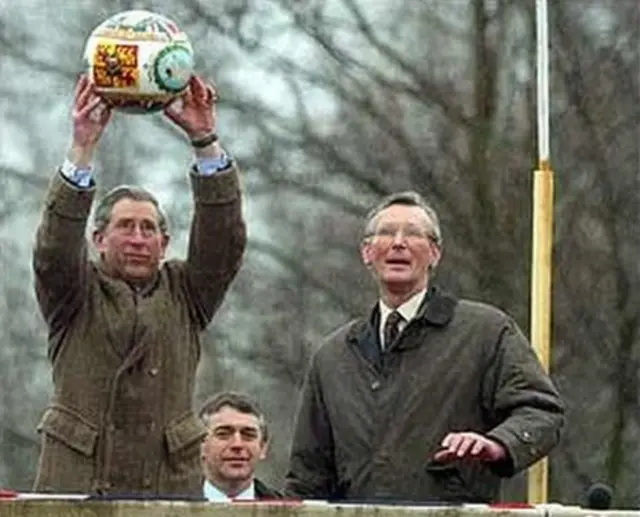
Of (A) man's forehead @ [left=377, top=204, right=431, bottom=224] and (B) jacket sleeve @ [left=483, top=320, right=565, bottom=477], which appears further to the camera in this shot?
(A) man's forehead @ [left=377, top=204, right=431, bottom=224]

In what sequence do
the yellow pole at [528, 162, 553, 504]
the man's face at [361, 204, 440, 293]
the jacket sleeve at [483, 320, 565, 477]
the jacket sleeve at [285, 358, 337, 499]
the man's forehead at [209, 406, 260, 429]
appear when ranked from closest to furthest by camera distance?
the jacket sleeve at [483, 320, 565, 477] < the man's face at [361, 204, 440, 293] < the jacket sleeve at [285, 358, 337, 499] < the man's forehead at [209, 406, 260, 429] < the yellow pole at [528, 162, 553, 504]

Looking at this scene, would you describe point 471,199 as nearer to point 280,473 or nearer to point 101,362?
point 280,473

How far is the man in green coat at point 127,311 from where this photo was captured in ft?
32.8

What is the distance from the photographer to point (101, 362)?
10070 millimetres

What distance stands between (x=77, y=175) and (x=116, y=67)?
41 centimetres

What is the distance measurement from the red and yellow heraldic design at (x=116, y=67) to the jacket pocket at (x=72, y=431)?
1.10 metres

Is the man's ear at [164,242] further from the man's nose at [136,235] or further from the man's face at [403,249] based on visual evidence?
the man's face at [403,249]

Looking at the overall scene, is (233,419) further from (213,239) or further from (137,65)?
(137,65)

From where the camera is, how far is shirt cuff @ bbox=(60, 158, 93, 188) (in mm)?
9984

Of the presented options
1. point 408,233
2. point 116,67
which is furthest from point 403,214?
point 116,67

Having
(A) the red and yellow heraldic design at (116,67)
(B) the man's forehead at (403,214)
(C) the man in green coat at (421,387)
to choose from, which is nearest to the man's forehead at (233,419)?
(C) the man in green coat at (421,387)

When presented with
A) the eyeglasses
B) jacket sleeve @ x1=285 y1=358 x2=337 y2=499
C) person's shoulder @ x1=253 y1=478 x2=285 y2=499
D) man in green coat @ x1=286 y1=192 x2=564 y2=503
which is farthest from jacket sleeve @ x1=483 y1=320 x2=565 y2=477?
person's shoulder @ x1=253 y1=478 x2=285 y2=499

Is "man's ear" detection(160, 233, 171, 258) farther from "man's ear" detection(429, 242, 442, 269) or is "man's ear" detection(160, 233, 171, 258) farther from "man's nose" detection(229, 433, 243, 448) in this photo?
"man's nose" detection(229, 433, 243, 448)

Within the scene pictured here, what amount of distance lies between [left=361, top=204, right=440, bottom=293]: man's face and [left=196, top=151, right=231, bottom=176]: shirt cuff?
564 mm
